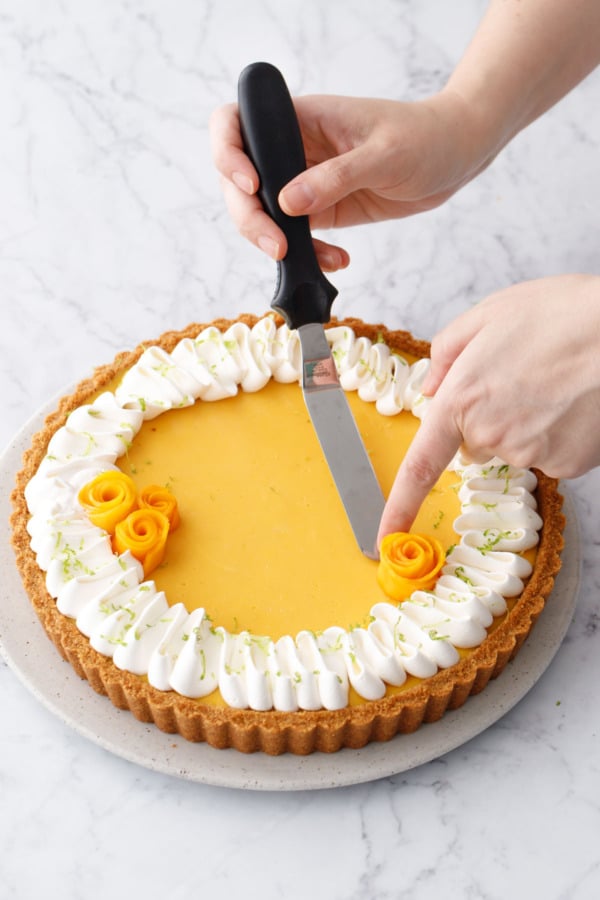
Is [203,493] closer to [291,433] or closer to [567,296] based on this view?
[291,433]

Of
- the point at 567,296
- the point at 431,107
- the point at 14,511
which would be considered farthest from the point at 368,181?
the point at 14,511

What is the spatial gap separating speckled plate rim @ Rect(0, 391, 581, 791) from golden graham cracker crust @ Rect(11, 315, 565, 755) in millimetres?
29

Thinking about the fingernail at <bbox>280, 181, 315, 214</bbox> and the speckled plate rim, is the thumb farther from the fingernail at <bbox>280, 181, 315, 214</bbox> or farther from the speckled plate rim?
the speckled plate rim

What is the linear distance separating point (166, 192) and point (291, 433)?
1683 mm

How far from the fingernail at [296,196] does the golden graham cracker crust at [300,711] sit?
3.91 feet

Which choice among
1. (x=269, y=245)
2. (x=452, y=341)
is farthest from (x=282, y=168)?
(x=452, y=341)

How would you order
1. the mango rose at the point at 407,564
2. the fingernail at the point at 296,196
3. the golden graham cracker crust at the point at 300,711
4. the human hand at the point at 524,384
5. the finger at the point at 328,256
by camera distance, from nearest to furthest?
the human hand at the point at 524,384, the golden graham cracker crust at the point at 300,711, the mango rose at the point at 407,564, the fingernail at the point at 296,196, the finger at the point at 328,256

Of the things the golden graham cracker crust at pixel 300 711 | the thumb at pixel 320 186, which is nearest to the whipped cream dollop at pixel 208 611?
the golden graham cracker crust at pixel 300 711

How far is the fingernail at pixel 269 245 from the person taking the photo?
3.46 meters

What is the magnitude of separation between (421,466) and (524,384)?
0.37 metres

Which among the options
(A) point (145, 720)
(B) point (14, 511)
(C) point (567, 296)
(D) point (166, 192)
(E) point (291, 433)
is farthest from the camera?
(D) point (166, 192)

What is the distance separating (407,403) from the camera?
382 cm

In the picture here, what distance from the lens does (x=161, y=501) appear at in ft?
11.4

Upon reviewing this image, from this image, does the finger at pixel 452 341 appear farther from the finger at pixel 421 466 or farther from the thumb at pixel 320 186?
the thumb at pixel 320 186
